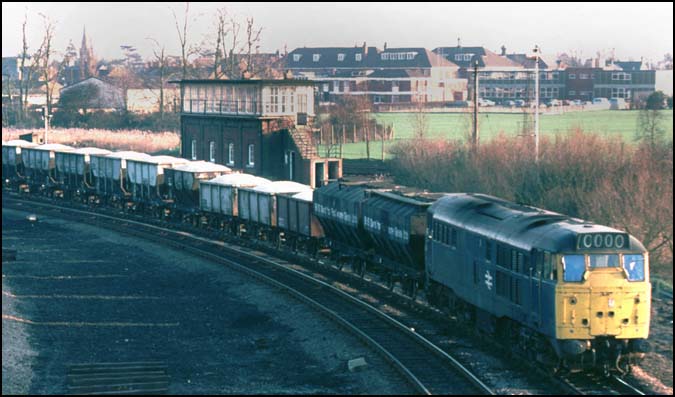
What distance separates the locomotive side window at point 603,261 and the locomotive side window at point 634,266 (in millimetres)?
202

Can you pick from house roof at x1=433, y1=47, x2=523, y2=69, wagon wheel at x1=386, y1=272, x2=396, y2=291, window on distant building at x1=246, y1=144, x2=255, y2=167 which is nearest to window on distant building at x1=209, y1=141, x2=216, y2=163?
window on distant building at x1=246, y1=144, x2=255, y2=167

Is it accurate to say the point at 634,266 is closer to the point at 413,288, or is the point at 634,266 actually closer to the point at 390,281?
the point at 413,288

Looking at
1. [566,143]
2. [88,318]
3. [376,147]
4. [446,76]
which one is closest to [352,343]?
[88,318]

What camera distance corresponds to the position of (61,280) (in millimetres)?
39375

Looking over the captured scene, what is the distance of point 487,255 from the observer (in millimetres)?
25125

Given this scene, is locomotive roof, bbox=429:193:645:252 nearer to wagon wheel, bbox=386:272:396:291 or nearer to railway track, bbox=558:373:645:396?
railway track, bbox=558:373:645:396

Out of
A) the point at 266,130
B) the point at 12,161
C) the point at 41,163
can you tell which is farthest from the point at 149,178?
the point at 12,161

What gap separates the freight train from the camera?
71.0 feet

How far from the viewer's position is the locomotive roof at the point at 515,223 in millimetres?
21875

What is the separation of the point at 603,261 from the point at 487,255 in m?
3.94

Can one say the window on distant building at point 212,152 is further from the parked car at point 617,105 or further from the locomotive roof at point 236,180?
the parked car at point 617,105

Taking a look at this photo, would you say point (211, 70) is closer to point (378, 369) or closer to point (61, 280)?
point (61, 280)

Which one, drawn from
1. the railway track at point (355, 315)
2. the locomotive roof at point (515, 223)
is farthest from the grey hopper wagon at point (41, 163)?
the locomotive roof at point (515, 223)

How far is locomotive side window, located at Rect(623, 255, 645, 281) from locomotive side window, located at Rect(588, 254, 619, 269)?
0.20m
